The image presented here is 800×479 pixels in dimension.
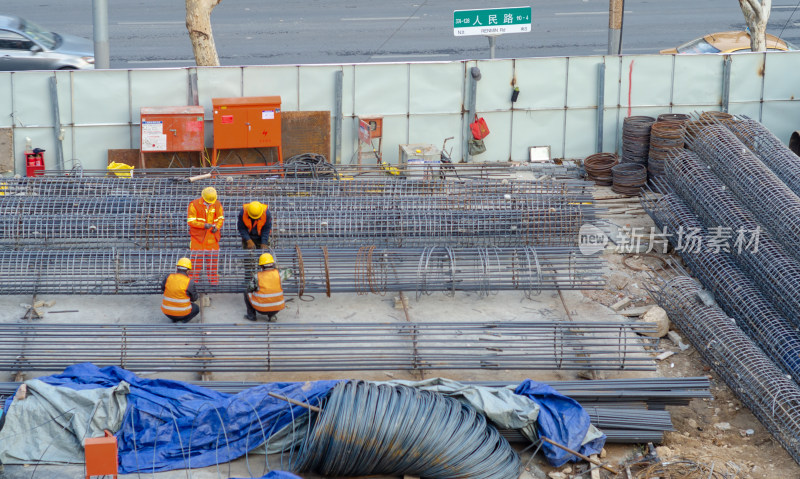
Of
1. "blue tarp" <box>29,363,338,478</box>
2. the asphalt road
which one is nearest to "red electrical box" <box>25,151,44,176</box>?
the asphalt road

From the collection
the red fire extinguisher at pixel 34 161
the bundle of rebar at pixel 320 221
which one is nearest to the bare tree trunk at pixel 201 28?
the red fire extinguisher at pixel 34 161

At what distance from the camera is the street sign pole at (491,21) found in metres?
17.8

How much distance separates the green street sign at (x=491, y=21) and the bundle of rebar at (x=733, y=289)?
180 inches

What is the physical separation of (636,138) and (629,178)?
865 mm

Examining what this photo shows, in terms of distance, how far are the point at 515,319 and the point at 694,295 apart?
2532 mm

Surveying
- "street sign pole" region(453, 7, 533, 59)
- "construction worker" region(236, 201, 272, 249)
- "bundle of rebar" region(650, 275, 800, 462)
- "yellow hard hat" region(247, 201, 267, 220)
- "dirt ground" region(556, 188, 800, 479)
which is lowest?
"dirt ground" region(556, 188, 800, 479)

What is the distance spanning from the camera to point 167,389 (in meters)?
10.5

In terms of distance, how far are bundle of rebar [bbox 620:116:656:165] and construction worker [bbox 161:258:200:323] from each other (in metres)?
9.06

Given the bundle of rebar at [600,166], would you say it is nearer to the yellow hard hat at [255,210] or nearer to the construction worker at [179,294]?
the yellow hard hat at [255,210]

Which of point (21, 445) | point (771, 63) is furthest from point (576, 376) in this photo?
point (771, 63)

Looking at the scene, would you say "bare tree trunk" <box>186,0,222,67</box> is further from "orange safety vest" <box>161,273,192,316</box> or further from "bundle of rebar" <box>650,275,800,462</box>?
"bundle of rebar" <box>650,275,800,462</box>

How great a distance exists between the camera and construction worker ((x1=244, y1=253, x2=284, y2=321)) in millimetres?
11766

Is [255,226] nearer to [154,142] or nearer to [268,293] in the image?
[268,293]

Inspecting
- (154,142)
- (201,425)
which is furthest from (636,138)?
(201,425)
